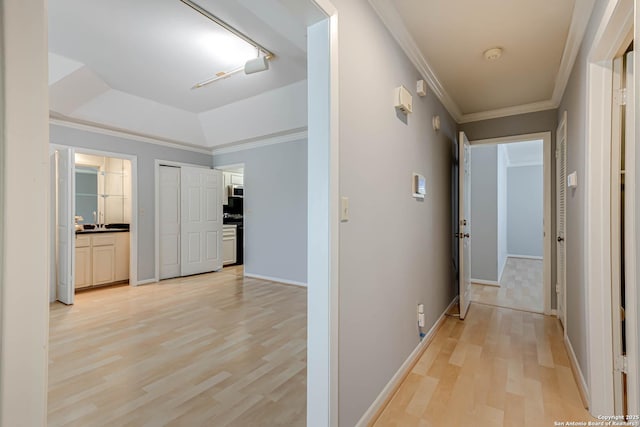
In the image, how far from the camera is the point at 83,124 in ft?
13.1

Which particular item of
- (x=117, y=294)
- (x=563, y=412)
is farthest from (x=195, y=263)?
(x=563, y=412)

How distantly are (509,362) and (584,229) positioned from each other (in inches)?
46.2

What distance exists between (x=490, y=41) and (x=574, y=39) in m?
0.53

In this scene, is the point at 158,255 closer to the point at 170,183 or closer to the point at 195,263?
the point at 195,263

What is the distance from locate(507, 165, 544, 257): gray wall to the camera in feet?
25.0

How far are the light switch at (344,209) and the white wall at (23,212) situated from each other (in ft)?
3.46

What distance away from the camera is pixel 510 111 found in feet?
12.0

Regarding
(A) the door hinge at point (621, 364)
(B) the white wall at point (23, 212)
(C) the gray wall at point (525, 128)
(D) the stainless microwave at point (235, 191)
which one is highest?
(C) the gray wall at point (525, 128)

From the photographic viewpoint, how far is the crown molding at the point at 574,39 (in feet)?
5.86

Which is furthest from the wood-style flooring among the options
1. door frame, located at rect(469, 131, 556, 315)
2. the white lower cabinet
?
the white lower cabinet

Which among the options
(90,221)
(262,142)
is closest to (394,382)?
(262,142)

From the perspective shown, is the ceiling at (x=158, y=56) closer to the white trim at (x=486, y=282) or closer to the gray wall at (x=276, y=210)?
the gray wall at (x=276, y=210)

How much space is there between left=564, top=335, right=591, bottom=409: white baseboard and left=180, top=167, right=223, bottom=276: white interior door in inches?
208

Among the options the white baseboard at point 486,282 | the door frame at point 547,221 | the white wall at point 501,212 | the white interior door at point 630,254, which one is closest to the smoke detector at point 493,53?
the white interior door at point 630,254
